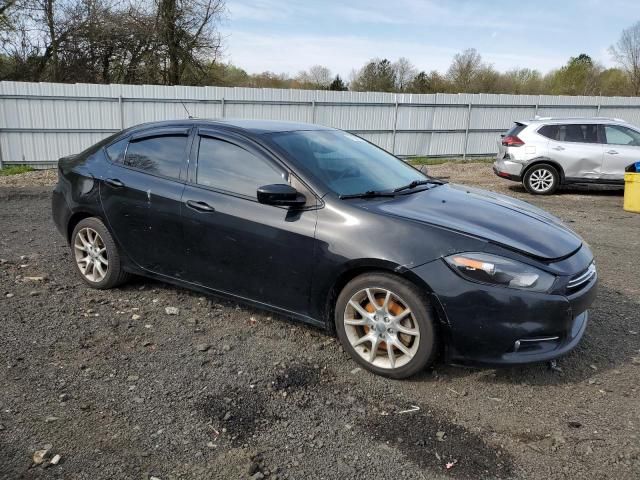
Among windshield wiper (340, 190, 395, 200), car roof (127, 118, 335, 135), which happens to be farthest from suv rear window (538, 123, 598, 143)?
windshield wiper (340, 190, 395, 200)

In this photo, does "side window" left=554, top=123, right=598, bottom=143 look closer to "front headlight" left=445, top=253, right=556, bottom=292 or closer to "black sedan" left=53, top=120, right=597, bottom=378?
"black sedan" left=53, top=120, right=597, bottom=378

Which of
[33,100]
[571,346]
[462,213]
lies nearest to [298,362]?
[462,213]

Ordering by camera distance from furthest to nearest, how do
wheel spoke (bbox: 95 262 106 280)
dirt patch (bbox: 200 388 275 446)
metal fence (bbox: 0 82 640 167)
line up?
metal fence (bbox: 0 82 640 167)
wheel spoke (bbox: 95 262 106 280)
dirt patch (bbox: 200 388 275 446)

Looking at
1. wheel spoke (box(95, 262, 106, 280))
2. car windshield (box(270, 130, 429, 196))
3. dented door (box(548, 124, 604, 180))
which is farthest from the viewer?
dented door (box(548, 124, 604, 180))

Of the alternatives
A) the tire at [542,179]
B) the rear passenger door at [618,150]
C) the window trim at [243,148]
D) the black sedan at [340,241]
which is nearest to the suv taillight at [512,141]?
the tire at [542,179]

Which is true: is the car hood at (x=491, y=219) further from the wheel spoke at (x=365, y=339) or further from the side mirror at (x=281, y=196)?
the wheel spoke at (x=365, y=339)

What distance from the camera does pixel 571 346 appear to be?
3.24m

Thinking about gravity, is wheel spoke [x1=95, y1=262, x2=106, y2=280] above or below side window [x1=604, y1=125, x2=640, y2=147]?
below

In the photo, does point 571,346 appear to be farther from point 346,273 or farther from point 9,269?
point 9,269

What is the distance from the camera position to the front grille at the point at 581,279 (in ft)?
10.5

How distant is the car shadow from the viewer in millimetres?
3422

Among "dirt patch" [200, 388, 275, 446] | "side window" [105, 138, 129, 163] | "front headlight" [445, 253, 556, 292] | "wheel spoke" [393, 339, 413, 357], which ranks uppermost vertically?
"side window" [105, 138, 129, 163]

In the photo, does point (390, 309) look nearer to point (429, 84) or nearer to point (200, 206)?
point (200, 206)

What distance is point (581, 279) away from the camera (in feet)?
10.8
